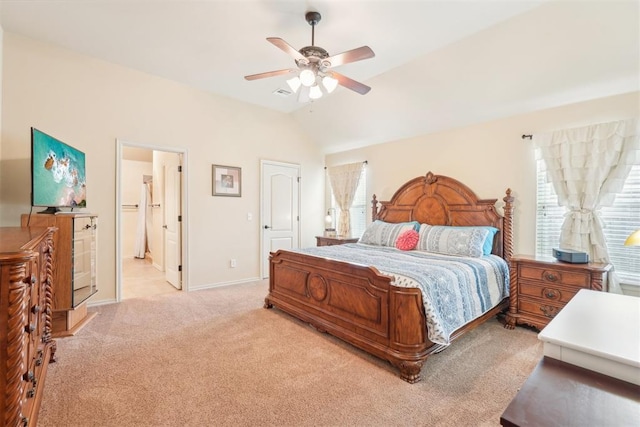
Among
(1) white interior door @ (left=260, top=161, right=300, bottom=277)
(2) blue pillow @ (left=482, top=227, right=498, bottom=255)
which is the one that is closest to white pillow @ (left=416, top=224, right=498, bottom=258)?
(2) blue pillow @ (left=482, top=227, right=498, bottom=255)

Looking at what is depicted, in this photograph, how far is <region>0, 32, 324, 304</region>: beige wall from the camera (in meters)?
3.13

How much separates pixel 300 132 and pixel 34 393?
16.2 feet

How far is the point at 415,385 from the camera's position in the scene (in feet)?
6.60

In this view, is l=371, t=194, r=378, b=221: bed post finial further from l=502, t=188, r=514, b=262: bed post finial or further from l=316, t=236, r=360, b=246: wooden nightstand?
l=502, t=188, r=514, b=262: bed post finial

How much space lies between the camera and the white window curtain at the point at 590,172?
2750 millimetres

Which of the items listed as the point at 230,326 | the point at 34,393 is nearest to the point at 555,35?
the point at 230,326

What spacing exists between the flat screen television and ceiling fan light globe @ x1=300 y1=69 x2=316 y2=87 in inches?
92.1

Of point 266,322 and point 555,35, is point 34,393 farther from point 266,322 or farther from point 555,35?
point 555,35

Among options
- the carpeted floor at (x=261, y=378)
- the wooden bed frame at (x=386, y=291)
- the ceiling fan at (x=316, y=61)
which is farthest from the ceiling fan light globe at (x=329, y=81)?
the carpeted floor at (x=261, y=378)

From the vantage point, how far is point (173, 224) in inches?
183

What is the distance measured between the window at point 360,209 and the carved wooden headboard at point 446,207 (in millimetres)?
487

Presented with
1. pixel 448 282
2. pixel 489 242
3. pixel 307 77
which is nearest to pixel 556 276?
pixel 489 242

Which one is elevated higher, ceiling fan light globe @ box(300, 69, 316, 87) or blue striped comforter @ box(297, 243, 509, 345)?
ceiling fan light globe @ box(300, 69, 316, 87)

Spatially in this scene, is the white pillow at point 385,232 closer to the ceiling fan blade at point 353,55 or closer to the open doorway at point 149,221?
the ceiling fan blade at point 353,55
